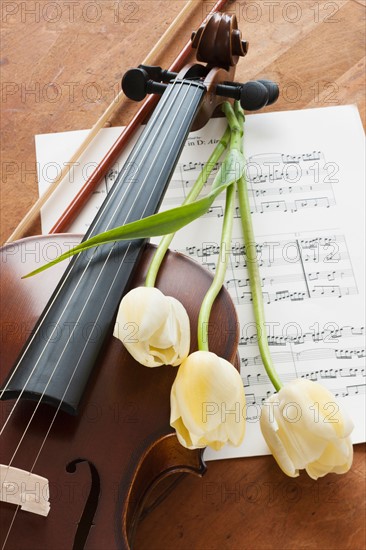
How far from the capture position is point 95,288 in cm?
72

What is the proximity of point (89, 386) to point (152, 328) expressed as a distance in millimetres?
110

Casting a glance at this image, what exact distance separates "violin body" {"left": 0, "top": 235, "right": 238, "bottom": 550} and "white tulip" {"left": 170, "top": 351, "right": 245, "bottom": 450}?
0.06m

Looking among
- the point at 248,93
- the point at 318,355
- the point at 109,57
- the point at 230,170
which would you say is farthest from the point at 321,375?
the point at 109,57

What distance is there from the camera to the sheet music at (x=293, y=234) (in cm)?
87

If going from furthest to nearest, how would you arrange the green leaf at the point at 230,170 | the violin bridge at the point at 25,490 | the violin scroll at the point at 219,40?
the violin scroll at the point at 219,40, the green leaf at the point at 230,170, the violin bridge at the point at 25,490

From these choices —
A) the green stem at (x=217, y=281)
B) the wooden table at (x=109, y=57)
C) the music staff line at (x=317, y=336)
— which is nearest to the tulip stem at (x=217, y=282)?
the green stem at (x=217, y=281)

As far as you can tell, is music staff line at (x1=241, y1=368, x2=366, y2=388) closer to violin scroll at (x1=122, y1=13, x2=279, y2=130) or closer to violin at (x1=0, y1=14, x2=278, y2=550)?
violin at (x1=0, y1=14, x2=278, y2=550)

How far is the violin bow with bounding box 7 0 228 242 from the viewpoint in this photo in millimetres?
964

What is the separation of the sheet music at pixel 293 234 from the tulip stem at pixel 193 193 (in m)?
0.04

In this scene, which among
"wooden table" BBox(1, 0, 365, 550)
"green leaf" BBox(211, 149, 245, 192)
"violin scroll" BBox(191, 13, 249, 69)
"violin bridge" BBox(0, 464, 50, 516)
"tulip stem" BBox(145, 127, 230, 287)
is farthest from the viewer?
"wooden table" BBox(1, 0, 365, 550)

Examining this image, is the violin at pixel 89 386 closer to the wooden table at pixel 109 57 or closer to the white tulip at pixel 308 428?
the white tulip at pixel 308 428

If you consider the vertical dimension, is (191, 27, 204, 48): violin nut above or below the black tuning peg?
above

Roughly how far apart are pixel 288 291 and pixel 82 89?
501 mm

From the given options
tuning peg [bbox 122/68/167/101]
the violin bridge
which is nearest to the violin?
the violin bridge
